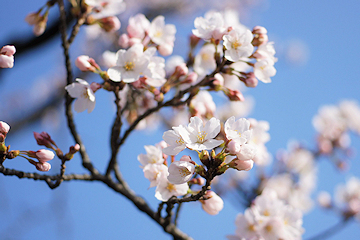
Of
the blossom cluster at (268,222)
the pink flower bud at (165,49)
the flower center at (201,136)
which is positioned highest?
the pink flower bud at (165,49)

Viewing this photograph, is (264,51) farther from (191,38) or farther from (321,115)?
(321,115)

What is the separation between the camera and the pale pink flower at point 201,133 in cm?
108

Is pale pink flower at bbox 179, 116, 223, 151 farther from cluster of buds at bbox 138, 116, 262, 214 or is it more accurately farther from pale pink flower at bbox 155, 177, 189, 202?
pale pink flower at bbox 155, 177, 189, 202

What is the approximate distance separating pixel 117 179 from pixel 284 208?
103 centimetres

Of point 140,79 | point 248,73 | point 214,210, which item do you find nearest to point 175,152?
point 214,210

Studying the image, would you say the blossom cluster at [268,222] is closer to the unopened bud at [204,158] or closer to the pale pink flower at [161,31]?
the unopened bud at [204,158]

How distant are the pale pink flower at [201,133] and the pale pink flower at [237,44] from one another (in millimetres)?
399

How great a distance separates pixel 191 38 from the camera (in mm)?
1963

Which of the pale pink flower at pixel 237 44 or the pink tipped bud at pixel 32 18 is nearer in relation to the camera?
the pale pink flower at pixel 237 44

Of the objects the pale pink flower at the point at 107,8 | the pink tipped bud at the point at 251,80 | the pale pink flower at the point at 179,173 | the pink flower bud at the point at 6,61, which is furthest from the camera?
the pale pink flower at the point at 107,8

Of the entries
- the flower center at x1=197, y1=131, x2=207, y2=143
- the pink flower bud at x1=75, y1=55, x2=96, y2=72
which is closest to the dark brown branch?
the pink flower bud at x1=75, y1=55, x2=96, y2=72

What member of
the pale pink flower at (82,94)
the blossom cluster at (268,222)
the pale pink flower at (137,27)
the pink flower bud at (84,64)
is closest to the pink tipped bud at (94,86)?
the pale pink flower at (82,94)

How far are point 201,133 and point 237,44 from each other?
53 centimetres

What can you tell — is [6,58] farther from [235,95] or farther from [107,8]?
[235,95]
